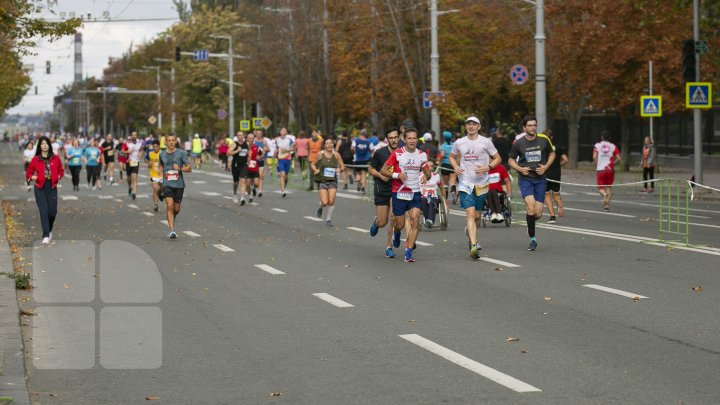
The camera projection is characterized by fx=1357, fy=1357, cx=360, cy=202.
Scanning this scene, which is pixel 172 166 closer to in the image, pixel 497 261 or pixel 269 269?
pixel 269 269

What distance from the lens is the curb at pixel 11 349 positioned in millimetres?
8000

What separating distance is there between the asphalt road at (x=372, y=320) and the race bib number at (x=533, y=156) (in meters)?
1.21

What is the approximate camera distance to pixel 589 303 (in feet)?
40.5

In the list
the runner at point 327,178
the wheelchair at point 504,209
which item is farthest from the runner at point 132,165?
the wheelchair at point 504,209

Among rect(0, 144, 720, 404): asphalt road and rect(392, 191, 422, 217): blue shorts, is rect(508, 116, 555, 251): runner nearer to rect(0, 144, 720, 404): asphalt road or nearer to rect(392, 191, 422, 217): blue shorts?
rect(0, 144, 720, 404): asphalt road

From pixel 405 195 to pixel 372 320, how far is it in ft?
17.8

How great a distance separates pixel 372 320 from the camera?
37.4 feet

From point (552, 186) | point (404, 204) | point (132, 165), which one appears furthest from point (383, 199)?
point (132, 165)

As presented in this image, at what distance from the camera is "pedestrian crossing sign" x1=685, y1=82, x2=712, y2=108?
104ft

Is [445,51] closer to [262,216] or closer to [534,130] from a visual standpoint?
[262,216]

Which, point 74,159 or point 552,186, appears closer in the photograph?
point 552,186

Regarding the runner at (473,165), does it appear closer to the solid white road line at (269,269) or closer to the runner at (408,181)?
the runner at (408,181)

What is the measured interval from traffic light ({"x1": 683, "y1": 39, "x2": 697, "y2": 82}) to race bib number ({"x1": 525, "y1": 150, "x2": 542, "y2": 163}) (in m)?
14.6

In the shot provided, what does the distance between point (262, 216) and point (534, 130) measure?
376 inches
